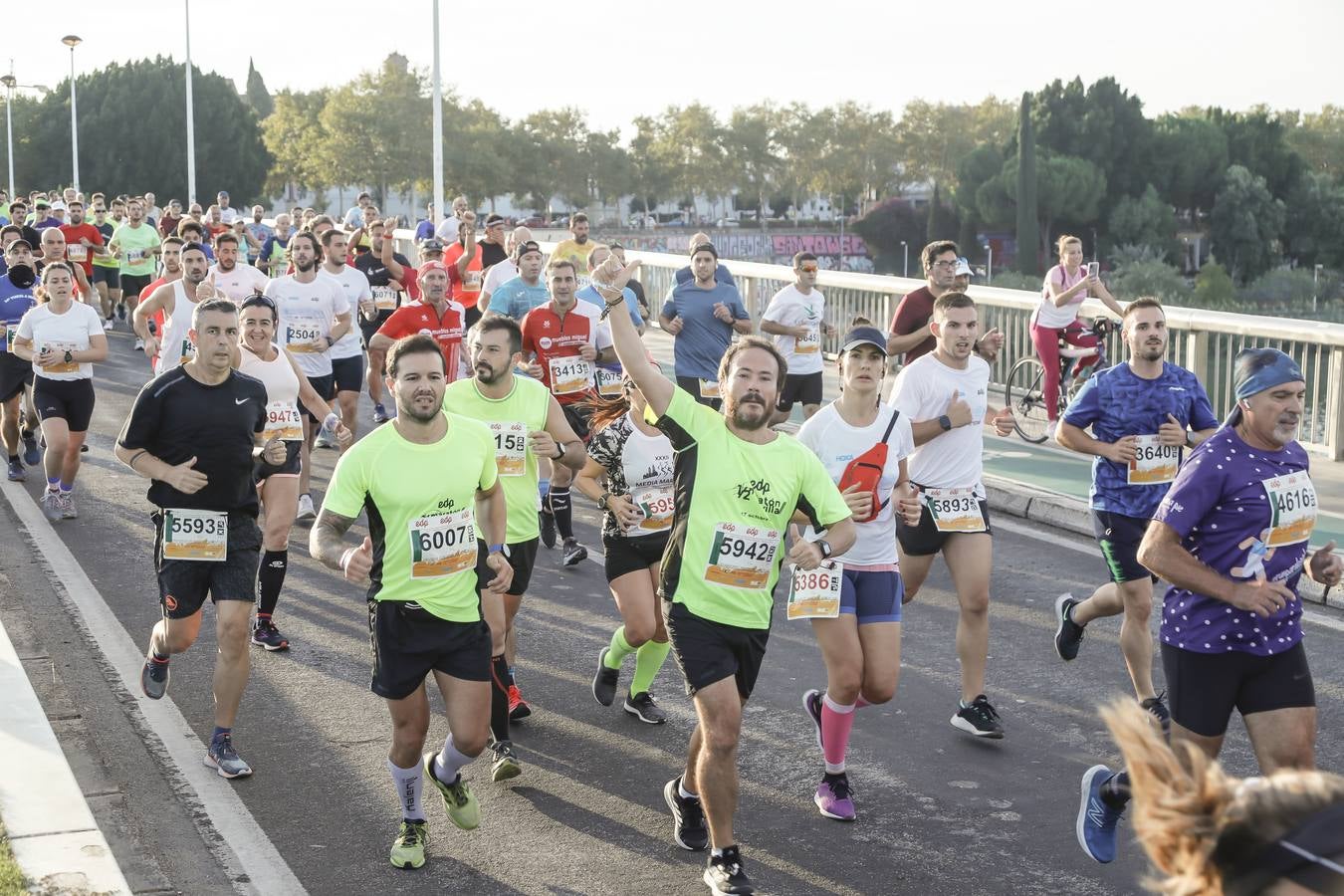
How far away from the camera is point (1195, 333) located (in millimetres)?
14477

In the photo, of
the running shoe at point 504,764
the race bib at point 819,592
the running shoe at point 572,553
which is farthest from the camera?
the running shoe at point 572,553

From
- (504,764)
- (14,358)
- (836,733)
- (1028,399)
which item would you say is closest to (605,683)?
(504,764)

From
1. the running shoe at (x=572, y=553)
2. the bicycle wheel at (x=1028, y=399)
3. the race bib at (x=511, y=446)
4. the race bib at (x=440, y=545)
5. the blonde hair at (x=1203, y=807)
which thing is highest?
the blonde hair at (x=1203, y=807)

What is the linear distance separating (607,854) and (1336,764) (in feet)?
10.1

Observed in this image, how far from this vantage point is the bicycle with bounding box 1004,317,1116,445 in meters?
15.5

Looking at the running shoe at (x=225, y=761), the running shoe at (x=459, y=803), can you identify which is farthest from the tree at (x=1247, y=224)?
the running shoe at (x=459, y=803)

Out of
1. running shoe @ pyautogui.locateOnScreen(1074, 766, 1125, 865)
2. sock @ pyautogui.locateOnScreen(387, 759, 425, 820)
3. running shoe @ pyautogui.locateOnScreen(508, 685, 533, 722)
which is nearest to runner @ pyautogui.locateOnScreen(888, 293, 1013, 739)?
running shoe @ pyautogui.locateOnScreen(1074, 766, 1125, 865)

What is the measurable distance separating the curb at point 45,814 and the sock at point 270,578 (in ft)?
6.36

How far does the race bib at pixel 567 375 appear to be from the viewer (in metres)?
11.4

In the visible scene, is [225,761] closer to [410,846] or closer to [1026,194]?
[410,846]

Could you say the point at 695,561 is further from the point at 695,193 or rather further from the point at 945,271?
the point at 695,193

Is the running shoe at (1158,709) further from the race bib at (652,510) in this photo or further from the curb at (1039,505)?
the curb at (1039,505)

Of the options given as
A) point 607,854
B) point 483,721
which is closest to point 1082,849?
point 607,854

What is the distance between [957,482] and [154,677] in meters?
3.74
